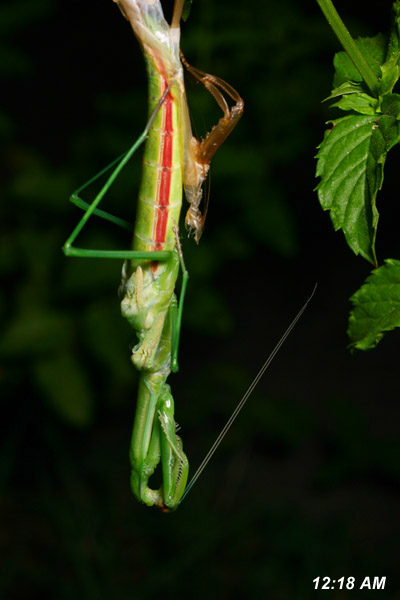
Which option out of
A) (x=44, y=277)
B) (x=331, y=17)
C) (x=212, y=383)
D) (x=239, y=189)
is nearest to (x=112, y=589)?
(x=212, y=383)

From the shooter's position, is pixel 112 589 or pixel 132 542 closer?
pixel 112 589

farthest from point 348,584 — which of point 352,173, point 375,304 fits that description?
point 352,173

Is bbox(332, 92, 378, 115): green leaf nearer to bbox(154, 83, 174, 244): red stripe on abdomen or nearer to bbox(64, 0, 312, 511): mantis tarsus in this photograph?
bbox(64, 0, 312, 511): mantis tarsus

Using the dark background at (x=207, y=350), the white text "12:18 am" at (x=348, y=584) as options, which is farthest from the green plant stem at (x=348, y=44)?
the white text "12:18 am" at (x=348, y=584)

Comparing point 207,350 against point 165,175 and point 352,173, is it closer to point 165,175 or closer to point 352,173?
point 165,175

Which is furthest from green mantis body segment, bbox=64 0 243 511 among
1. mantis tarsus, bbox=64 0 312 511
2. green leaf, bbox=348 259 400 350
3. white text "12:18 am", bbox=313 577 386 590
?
white text "12:18 am", bbox=313 577 386 590

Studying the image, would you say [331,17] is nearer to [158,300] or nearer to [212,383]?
[158,300]

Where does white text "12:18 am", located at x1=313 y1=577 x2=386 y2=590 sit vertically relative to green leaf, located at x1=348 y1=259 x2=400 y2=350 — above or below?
below
